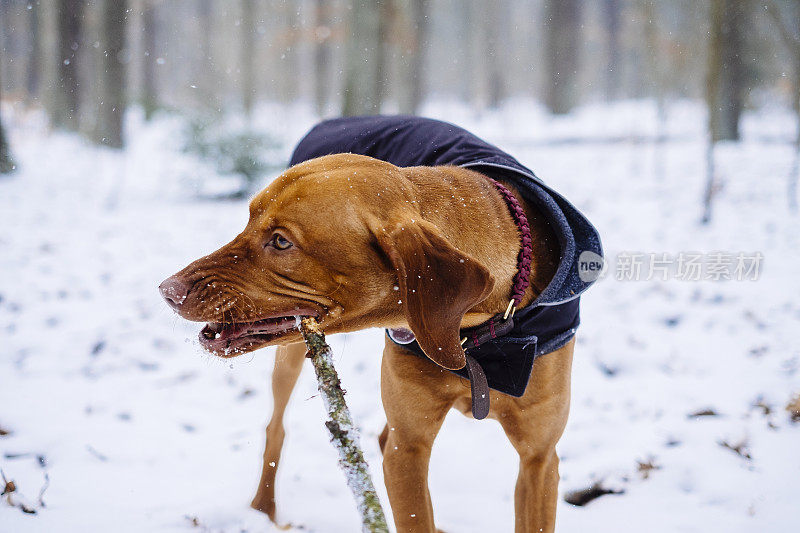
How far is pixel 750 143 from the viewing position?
45.3 feet

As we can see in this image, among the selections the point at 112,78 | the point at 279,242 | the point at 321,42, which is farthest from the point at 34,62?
the point at 279,242

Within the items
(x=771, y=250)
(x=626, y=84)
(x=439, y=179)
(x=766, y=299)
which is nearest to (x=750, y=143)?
(x=771, y=250)

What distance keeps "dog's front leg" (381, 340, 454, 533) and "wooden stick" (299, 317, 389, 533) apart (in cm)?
46

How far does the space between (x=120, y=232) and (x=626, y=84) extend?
3971cm

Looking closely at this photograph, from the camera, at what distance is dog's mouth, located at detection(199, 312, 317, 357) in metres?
2.08

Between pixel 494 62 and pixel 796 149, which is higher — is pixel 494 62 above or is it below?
above

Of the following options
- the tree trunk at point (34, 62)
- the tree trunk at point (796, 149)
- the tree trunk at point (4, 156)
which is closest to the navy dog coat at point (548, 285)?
the tree trunk at point (796, 149)

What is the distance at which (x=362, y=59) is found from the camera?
9.48m

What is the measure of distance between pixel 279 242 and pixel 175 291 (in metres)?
0.36

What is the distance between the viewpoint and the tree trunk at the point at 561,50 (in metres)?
22.3

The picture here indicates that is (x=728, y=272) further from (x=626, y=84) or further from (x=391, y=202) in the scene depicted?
(x=626, y=84)

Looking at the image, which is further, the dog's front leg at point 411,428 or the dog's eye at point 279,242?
the dog's front leg at point 411,428

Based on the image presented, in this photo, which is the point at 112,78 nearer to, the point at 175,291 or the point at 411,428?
the point at 175,291

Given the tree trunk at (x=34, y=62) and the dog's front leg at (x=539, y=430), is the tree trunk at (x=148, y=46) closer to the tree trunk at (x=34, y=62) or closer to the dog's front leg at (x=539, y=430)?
the tree trunk at (x=34, y=62)
